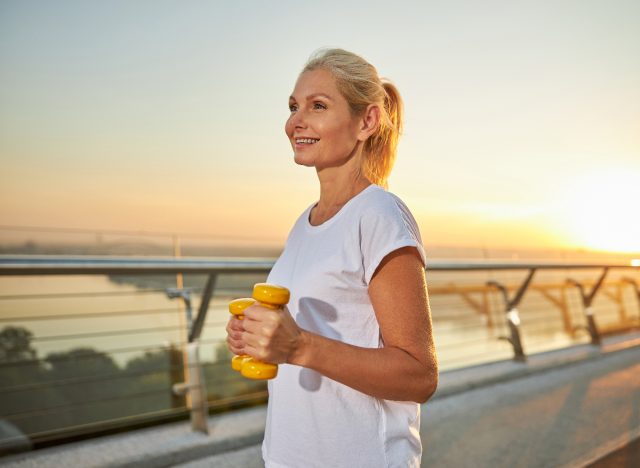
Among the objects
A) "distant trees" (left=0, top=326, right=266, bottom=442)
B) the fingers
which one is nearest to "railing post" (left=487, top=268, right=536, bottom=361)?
"distant trees" (left=0, top=326, right=266, bottom=442)

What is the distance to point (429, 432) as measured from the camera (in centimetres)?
304

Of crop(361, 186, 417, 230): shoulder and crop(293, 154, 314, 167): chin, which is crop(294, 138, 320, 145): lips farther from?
crop(361, 186, 417, 230): shoulder

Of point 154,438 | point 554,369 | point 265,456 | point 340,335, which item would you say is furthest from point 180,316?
point 554,369

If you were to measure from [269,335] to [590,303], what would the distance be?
5900 mm

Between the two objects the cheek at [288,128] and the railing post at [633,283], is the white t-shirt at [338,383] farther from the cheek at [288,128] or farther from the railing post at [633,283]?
the railing post at [633,283]

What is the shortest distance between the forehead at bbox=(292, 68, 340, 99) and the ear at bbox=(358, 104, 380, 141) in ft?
0.30

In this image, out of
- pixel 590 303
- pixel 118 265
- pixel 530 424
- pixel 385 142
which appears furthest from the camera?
pixel 590 303

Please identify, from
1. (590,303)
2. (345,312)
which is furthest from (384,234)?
(590,303)

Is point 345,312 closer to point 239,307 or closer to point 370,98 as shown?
point 239,307

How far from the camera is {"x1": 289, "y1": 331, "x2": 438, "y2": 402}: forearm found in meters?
1.00

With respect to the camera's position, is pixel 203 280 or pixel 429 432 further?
pixel 429 432

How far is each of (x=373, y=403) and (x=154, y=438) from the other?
1.72m

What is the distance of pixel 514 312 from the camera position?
476cm

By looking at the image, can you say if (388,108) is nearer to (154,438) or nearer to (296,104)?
(296,104)
